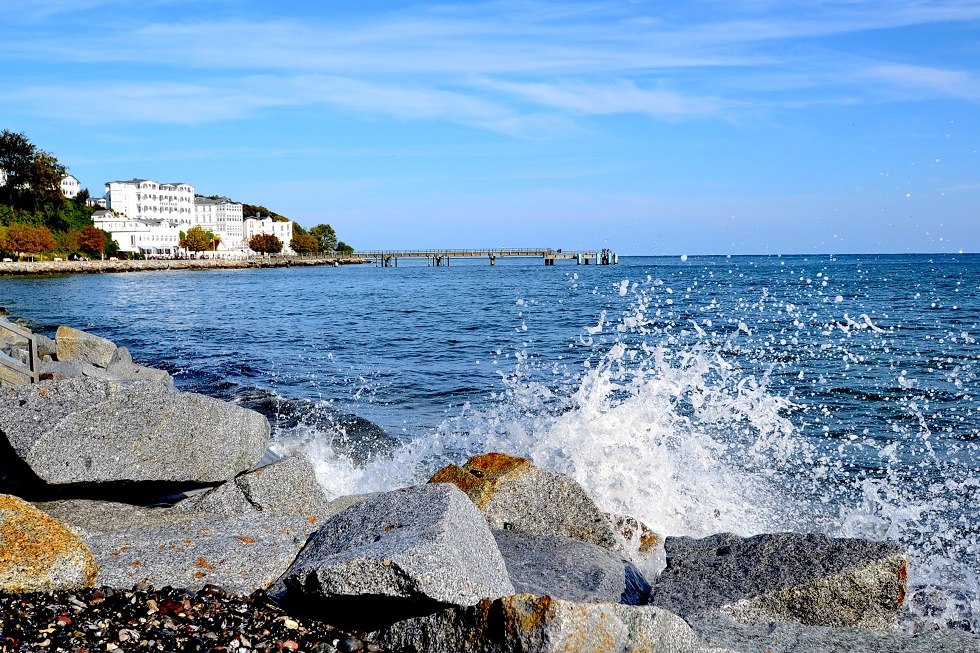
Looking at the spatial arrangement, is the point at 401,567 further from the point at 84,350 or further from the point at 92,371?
the point at 84,350

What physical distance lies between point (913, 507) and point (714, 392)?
17.3 feet

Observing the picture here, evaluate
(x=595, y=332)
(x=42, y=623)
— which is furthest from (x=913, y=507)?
(x=595, y=332)

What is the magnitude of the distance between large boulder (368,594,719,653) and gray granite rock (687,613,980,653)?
0.72m

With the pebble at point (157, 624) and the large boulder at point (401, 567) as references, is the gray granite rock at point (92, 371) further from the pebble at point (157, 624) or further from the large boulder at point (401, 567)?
Result: the large boulder at point (401, 567)

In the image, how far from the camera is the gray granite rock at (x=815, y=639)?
465 centimetres

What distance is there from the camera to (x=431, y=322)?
1300 inches

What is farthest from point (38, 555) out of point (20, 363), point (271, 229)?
point (271, 229)

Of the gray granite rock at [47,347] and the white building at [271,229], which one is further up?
the white building at [271,229]

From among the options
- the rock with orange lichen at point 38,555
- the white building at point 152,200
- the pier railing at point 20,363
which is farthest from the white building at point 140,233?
the rock with orange lichen at point 38,555

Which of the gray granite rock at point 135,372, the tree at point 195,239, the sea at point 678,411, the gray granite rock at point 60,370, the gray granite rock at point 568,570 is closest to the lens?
the gray granite rock at point 568,570

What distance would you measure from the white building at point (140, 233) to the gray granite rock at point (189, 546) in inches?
5580

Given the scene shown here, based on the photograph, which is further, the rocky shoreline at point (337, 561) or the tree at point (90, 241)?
the tree at point (90, 241)

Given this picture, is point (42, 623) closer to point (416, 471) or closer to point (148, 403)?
point (148, 403)

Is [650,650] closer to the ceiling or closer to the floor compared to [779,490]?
closer to the ceiling
